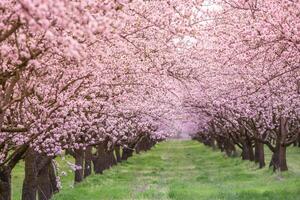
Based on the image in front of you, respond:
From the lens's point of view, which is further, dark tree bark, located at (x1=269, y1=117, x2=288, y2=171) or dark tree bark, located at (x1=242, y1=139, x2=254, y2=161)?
dark tree bark, located at (x1=242, y1=139, x2=254, y2=161)

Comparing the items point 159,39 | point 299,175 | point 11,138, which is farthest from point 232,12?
point 299,175

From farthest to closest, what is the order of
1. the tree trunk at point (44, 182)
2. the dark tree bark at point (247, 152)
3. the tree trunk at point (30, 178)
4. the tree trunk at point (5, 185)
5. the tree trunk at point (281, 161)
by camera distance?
the dark tree bark at point (247, 152) < the tree trunk at point (281, 161) < the tree trunk at point (44, 182) < the tree trunk at point (30, 178) < the tree trunk at point (5, 185)

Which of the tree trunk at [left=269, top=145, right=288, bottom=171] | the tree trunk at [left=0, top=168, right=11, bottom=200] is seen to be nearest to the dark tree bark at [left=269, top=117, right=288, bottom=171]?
the tree trunk at [left=269, top=145, right=288, bottom=171]

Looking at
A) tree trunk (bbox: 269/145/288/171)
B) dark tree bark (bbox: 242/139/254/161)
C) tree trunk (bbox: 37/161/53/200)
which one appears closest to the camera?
tree trunk (bbox: 37/161/53/200)

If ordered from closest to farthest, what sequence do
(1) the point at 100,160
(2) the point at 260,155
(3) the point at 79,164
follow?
1. (3) the point at 79,164
2. (1) the point at 100,160
3. (2) the point at 260,155

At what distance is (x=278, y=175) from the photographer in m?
29.8

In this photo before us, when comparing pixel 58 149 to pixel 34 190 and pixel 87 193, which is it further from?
pixel 87 193

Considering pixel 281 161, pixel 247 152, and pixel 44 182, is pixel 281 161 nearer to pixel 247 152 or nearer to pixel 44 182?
pixel 44 182

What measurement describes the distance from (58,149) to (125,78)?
3.09 m

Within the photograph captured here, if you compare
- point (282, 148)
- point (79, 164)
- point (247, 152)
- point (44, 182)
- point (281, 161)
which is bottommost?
point (44, 182)

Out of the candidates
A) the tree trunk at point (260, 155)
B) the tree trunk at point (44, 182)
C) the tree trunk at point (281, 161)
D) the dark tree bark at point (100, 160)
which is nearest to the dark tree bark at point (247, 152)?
the tree trunk at point (260, 155)

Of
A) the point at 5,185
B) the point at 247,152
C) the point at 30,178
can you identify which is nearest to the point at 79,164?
the point at 30,178

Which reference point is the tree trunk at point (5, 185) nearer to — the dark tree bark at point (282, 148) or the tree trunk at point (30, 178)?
the tree trunk at point (30, 178)

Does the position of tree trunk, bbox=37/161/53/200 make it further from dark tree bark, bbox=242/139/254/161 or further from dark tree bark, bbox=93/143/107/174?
dark tree bark, bbox=242/139/254/161
